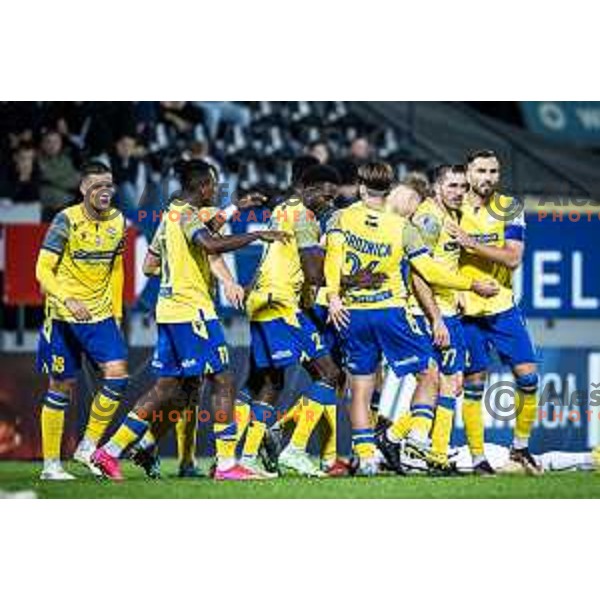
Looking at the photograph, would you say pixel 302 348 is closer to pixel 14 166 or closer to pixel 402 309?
pixel 402 309

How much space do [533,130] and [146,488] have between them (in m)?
3.13

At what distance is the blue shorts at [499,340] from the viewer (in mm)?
13859

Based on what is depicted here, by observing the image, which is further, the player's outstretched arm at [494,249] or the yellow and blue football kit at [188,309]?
the player's outstretched arm at [494,249]

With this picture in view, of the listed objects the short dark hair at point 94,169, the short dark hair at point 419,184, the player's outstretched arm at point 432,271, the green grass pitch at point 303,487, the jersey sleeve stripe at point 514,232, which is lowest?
the green grass pitch at point 303,487

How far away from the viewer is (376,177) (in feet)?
45.0

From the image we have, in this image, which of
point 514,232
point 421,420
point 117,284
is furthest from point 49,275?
point 514,232

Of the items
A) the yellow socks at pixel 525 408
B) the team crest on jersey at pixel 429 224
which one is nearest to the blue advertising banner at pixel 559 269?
the yellow socks at pixel 525 408

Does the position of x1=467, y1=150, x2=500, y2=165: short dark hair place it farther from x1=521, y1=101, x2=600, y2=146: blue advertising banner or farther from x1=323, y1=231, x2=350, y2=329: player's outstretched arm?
x1=323, y1=231, x2=350, y2=329: player's outstretched arm

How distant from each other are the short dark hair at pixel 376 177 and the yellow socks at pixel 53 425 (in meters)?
2.18

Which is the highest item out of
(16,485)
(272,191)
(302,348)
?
(272,191)

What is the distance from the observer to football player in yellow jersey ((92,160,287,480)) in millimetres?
13516

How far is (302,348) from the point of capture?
1366 cm

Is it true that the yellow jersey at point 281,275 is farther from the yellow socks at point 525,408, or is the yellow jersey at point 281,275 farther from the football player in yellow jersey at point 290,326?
the yellow socks at point 525,408

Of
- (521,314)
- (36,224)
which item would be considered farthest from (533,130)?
(36,224)
